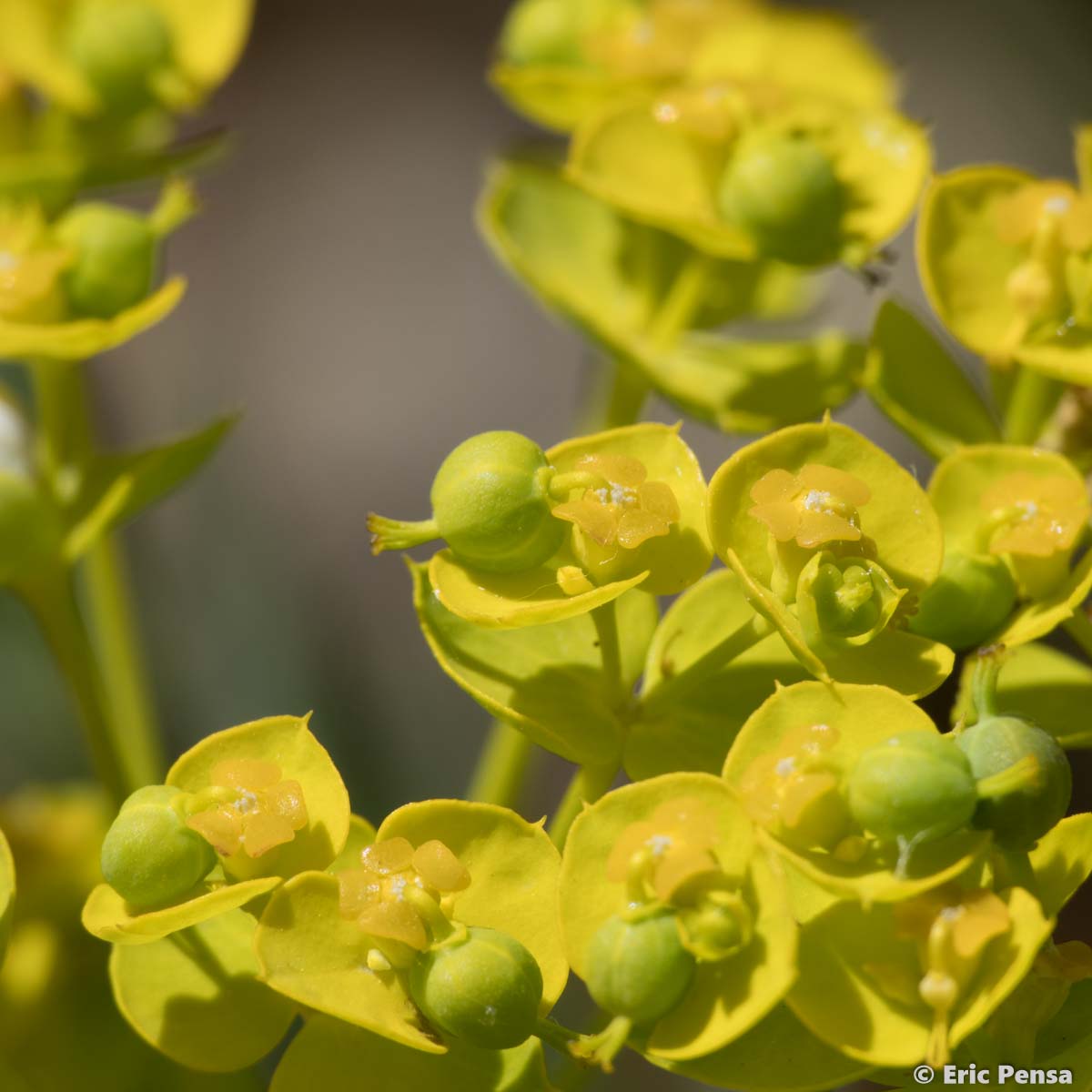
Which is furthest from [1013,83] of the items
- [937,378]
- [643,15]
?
[937,378]

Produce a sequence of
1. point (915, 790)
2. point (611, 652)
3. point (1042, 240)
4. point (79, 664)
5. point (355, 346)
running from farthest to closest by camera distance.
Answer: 1. point (355, 346)
2. point (79, 664)
3. point (1042, 240)
4. point (611, 652)
5. point (915, 790)

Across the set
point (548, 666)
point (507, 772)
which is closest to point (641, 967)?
point (548, 666)

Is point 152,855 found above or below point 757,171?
below

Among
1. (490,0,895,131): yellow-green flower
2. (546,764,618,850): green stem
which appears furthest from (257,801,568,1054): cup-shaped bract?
(490,0,895,131): yellow-green flower

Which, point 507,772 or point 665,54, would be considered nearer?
point 507,772

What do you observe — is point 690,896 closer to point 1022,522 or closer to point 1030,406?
point 1022,522

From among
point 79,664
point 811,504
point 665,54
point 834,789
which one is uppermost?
point 665,54

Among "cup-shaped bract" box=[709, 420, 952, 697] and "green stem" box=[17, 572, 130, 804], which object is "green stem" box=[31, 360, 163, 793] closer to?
"green stem" box=[17, 572, 130, 804]

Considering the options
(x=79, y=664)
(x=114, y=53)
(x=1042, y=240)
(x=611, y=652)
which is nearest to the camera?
(x=611, y=652)
